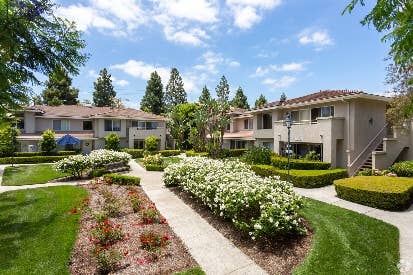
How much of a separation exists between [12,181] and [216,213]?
18655mm

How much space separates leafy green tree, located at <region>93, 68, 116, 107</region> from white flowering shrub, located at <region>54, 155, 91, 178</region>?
5829 centimetres

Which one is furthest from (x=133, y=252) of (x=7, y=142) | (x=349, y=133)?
(x=7, y=142)

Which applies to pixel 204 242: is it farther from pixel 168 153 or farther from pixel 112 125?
pixel 112 125

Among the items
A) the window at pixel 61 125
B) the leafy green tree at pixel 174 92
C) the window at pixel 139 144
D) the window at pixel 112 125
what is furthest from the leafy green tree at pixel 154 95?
the window at pixel 61 125

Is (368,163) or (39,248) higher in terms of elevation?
(368,163)

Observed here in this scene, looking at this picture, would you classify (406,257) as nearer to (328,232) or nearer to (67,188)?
(328,232)

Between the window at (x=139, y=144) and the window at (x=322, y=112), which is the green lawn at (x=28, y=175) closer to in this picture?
the window at (x=139, y=144)

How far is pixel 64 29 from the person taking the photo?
5.74 meters

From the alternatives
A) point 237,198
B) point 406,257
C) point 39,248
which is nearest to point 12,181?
point 39,248

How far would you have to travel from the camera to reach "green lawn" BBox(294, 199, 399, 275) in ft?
24.9

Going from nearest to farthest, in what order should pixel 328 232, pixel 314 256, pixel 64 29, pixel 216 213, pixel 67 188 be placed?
pixel 64 29
pixel 314 256
pixel 328 232
pixel 216 213
pixel 67 188

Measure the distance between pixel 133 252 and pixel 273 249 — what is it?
14.7 ft

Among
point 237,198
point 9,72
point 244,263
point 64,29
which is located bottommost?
point 244,263

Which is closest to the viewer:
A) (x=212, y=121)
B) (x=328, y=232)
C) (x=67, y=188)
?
(x=328, y=232)
